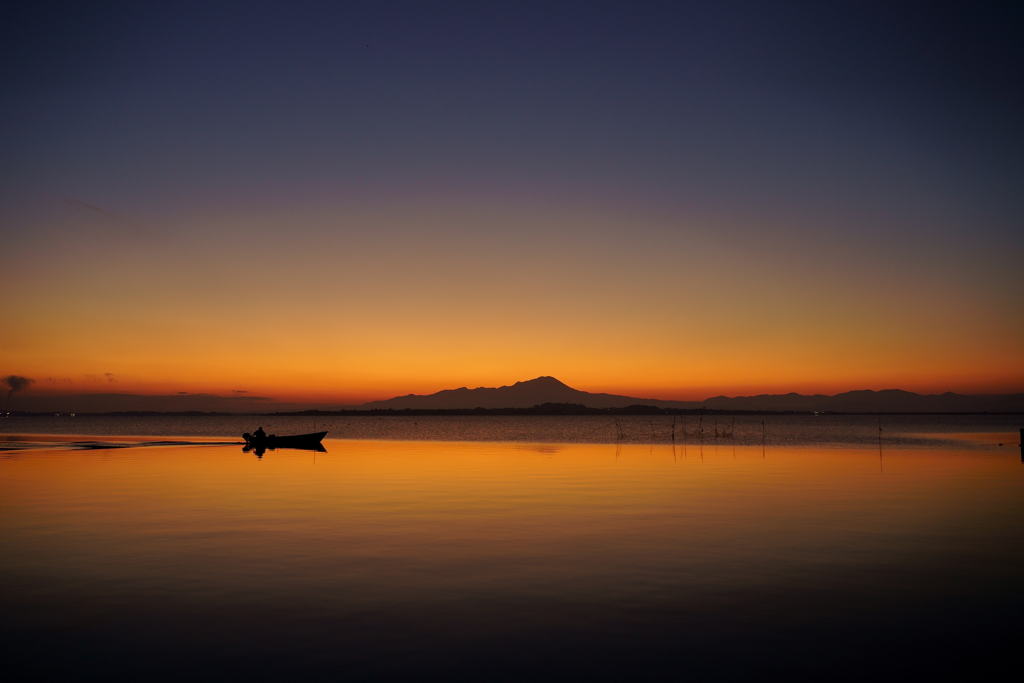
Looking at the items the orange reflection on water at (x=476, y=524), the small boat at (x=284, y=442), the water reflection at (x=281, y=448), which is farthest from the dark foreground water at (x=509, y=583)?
the small boat at (x=284, y=442)

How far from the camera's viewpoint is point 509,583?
15.2 metres

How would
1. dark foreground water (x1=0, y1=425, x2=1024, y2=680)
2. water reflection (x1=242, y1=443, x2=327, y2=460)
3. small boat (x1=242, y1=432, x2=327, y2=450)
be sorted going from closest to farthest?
dark foreground water (x1=0, y1=425, x2=1024, y2=680) < water reflection (x1=242, y1=443, x2=327, y2=460) < small boat (x1=242, y1=432, x2=327, y2=450)

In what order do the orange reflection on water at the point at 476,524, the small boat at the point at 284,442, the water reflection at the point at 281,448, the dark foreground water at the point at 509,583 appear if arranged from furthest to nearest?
the small boat at the point at 284,442
the water reflection at the point at 281,448
the orange reflection on water at the point at 476,524
the dark foreground water at the point at 509,583

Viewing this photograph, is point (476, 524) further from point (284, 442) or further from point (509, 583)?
point (284, 442)

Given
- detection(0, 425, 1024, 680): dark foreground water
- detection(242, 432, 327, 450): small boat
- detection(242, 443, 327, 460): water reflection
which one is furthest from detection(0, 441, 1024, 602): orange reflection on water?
detection(242, 432, 327, 450): small boat

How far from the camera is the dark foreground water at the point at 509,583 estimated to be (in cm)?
1072

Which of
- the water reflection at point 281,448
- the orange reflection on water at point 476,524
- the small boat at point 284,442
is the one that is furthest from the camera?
the small boat at point 284,442

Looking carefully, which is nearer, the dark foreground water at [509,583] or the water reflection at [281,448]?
the dark foreground water at [509,583]

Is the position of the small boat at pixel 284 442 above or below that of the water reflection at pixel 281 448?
above

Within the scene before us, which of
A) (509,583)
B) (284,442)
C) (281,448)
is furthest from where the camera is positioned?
(284,442)

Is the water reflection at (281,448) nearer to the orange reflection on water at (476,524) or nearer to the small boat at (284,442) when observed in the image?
the small boat at (284,442)

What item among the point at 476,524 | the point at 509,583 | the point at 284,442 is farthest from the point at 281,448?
the point at 509,583

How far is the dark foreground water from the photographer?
10719 millimetres

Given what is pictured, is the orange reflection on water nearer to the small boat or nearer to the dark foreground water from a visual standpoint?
the dark foreground water
